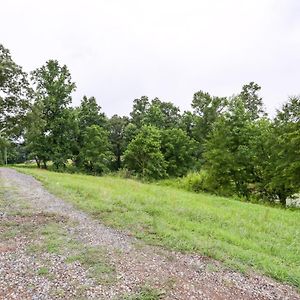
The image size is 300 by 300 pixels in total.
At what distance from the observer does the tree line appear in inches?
533

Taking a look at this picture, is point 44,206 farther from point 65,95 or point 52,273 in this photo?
point 65,95

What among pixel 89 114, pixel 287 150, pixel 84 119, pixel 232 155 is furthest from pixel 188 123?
pixel 287 150

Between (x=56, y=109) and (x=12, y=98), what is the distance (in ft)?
102

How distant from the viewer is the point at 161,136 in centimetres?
4222

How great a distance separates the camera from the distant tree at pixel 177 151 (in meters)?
41.2

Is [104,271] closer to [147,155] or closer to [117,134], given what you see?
[147,155]

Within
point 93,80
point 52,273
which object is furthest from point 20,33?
point 52,273

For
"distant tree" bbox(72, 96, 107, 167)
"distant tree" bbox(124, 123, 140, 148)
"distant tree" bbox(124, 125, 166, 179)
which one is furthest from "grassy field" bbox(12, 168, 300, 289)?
"distant tree" bbox(124, 123, 140, 148)

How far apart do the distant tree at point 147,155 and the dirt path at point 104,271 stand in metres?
29.8

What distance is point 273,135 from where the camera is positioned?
69.6ft

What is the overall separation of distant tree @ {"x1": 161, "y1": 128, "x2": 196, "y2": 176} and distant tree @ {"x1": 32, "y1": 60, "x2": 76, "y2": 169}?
1406 cm

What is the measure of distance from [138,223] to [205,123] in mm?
37702

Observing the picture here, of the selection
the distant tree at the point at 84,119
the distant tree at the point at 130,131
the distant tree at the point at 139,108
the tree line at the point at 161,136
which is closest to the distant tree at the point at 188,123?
the tree line at the point at 161,136

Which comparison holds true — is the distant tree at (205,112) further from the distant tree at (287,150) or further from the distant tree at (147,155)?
the distant tree at (287,150)
